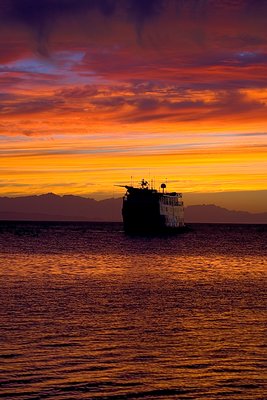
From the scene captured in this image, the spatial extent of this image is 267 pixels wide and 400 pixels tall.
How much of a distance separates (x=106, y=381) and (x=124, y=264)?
187 ft

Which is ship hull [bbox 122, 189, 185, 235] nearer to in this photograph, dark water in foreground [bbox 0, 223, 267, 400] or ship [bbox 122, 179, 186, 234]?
ship [bbox 122, 179, 186, 234]

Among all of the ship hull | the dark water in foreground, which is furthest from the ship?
the dark water in foreground

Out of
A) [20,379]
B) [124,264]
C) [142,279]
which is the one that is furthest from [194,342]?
[124,264]

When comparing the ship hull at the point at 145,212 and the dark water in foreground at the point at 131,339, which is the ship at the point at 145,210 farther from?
the dark water in foreground at the point at 131,339

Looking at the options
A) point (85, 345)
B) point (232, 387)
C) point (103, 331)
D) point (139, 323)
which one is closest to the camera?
point (232, 387)

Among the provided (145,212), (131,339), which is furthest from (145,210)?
(131,339)

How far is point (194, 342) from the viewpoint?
28609 mm

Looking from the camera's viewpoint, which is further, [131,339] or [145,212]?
[145,212]

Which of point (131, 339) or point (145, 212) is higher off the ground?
point (145, 212)

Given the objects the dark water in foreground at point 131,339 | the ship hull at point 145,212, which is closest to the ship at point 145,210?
the ship hull at point 145,212

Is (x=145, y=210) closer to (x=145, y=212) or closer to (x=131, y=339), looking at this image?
(x=145, y=212)

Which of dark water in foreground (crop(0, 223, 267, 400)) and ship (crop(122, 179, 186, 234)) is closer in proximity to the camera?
dark water in foreground (crop(0, 223, 267, 400))

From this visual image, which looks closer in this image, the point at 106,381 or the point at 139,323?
the point at 106,381

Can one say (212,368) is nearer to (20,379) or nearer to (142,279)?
(20,379)
